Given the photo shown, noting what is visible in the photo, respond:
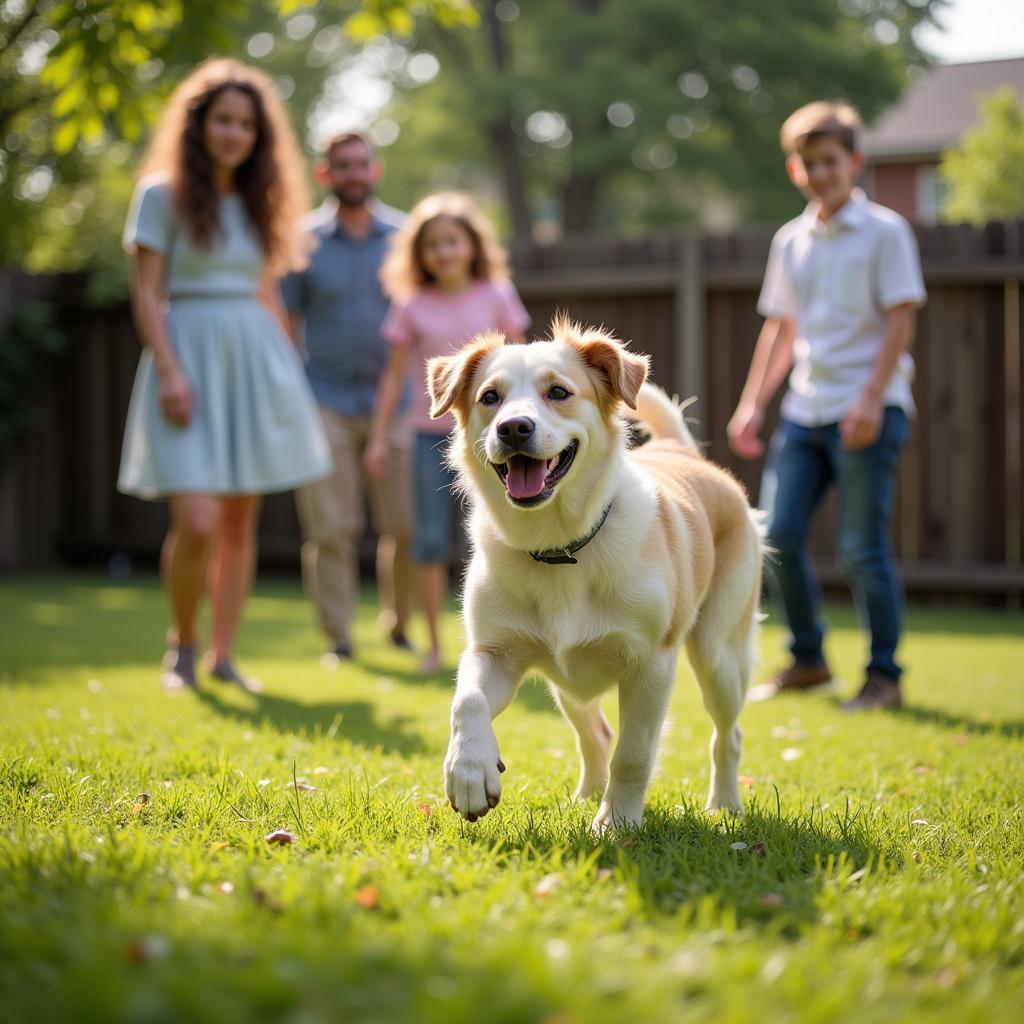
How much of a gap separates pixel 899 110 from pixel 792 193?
2.53 m

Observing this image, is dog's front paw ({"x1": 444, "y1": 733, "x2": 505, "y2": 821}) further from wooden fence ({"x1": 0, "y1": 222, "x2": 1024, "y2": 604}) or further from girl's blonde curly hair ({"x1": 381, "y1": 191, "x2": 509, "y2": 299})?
wooden fence ({"x1": 0, "y1": 222, "x2": 1024, "y2": 604})

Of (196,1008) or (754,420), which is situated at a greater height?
(754,420)

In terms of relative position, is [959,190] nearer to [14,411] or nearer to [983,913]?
[14,411]

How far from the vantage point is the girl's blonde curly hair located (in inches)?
246

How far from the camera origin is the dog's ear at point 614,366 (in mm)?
3420

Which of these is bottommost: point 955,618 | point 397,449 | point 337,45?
point 955,618

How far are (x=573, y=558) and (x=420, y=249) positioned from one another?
3537 millimetres

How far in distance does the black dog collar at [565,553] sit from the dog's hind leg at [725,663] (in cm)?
74

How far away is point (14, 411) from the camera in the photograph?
1159cm

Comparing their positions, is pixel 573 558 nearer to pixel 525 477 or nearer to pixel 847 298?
pixel 525 477

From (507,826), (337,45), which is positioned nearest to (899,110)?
(337,45)

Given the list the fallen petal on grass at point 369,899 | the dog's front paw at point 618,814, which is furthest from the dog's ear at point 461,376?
the fallen petal on grass at point 369,899

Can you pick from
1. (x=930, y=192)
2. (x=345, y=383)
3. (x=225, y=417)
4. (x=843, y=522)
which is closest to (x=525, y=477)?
(x=225, y=417)

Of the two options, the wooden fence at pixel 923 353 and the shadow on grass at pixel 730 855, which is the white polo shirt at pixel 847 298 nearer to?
the shadow on grass at pixel 730 855
